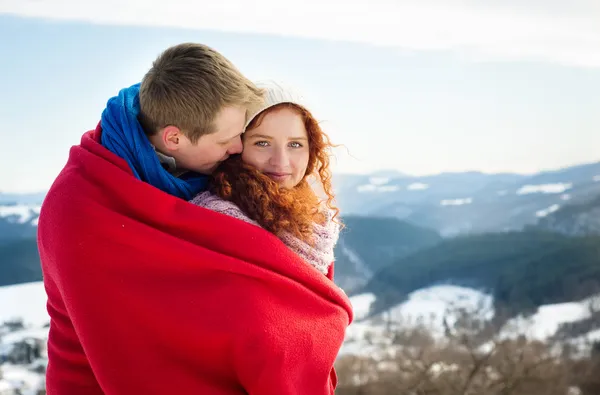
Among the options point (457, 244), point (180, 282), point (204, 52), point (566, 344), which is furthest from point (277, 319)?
point (457, 244)

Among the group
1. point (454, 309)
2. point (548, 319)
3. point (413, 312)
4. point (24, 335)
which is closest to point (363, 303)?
point (413, 312)

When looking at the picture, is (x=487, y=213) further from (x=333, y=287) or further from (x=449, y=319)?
(x=333, y=287)

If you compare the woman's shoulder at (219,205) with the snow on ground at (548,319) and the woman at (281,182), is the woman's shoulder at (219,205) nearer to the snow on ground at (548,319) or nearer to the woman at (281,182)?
the woman at (281,182)

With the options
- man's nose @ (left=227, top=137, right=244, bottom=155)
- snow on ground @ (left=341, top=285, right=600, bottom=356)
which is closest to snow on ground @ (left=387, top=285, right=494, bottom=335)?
snow on ground @ (left=341, top=285, right=600, bottom=356)

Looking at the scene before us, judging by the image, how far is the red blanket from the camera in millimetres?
2039

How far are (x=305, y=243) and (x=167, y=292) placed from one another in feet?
1.58

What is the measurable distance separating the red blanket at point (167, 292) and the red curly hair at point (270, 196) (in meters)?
0.12

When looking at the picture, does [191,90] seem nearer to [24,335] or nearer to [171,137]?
[171,137]

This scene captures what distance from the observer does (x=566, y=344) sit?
37.3 ft

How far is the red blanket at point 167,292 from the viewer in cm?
204

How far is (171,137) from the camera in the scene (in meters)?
2.19

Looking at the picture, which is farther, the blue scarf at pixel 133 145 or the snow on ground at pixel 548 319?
the snow on ground at pixel 548 319

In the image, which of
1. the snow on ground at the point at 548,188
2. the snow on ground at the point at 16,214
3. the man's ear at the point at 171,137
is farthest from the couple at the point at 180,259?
the snow on ground at the point at 548,188

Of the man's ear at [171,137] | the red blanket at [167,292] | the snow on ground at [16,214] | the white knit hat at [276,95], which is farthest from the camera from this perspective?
the snow on ground at [16,214]
